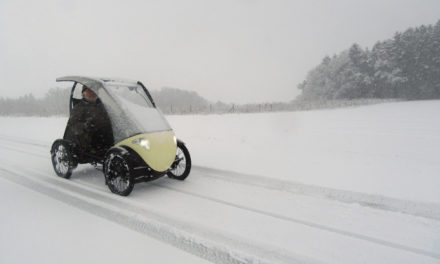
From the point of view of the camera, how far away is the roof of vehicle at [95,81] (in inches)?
200

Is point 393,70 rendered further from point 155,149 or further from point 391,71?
point 155,149

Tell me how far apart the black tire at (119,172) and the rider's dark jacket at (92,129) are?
0.99 meters

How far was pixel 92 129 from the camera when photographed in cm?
548

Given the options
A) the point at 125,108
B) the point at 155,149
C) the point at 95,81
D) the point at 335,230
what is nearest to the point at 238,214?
the point at 335,230

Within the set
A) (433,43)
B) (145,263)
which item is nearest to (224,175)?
(145,263)

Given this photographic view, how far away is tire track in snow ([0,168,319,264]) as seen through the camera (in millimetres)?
2795

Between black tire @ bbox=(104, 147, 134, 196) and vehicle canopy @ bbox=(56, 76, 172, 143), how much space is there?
37 cm

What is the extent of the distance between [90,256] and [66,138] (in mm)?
3906

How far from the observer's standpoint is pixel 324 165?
6.28 metres

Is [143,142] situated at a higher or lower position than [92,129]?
lower

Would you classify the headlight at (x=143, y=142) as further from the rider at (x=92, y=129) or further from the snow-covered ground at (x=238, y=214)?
the rider at (x=92, y=129)

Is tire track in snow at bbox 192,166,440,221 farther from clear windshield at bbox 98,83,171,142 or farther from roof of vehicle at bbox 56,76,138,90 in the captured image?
roof of vehicle at bbox 56,76,138,90

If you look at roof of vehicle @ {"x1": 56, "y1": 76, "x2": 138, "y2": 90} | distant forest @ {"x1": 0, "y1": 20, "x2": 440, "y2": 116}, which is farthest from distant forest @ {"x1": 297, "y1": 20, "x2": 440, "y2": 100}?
roof of vehicle @ {"x1": 56, "y1": 76, "x2": 138, "y2": 90}

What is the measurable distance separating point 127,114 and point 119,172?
3.45ft
